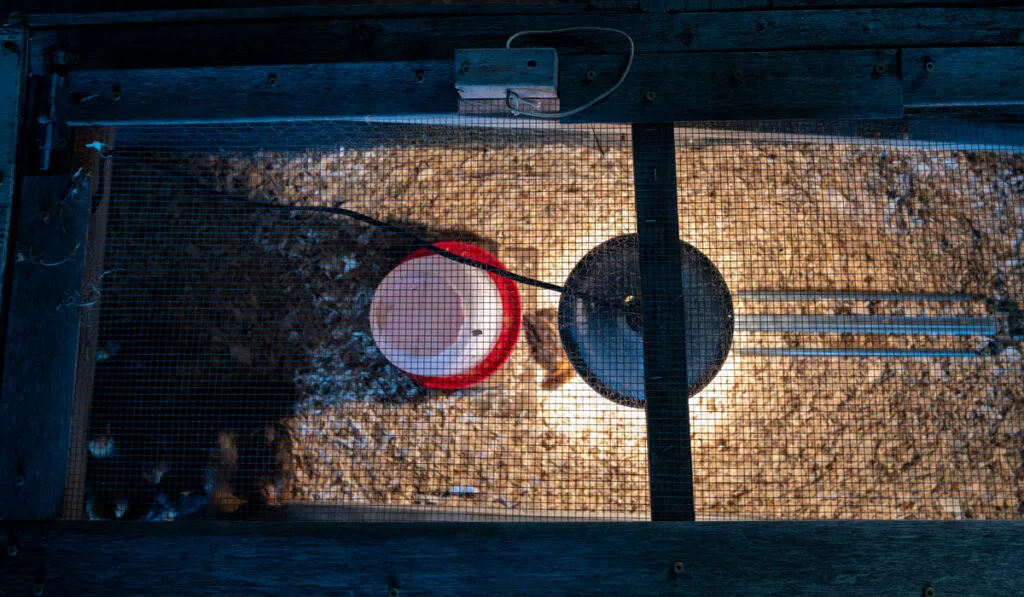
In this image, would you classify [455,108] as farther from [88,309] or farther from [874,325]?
[874,325]

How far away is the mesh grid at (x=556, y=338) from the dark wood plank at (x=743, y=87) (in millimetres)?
286

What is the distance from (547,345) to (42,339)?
98 cm

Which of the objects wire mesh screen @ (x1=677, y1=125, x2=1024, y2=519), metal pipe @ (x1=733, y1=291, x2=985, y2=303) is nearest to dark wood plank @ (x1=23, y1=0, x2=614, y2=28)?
wire mesh screen @ (x1=677, y1=125, x2=1024, y2=519)

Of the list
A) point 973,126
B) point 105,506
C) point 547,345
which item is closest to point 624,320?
point 547,345

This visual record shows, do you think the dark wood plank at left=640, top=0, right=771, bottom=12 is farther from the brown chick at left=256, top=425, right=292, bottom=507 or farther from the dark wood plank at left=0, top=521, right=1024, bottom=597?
the brown chick at left=256, top=425, right=292, bottom=507

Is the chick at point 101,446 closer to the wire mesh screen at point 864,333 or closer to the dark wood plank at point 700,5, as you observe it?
the wire mesh screen at point 864,333

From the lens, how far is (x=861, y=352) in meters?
1.54

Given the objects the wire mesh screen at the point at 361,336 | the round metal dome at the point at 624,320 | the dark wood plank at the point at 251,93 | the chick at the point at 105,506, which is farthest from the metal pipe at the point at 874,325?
the chick at the point at 105,506

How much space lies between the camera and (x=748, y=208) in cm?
164

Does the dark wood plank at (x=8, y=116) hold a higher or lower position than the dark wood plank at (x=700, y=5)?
lower

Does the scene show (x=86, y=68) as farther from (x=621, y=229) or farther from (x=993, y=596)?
(x=993, y=596)

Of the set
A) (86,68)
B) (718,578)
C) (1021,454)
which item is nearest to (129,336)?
(86,68)

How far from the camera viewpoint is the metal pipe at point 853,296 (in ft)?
5.19

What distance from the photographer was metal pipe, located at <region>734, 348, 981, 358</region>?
153 cm
